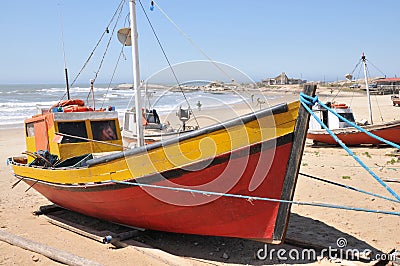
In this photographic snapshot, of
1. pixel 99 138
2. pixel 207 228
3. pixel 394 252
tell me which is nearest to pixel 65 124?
pixel 99 138

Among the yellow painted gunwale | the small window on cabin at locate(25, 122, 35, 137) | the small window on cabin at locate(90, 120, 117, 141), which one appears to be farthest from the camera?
the small window on cabin at locate(25, 122, 35, 137)

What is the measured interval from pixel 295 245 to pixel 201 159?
2011mm

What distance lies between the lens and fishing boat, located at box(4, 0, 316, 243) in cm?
518

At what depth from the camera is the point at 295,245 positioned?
238 inches

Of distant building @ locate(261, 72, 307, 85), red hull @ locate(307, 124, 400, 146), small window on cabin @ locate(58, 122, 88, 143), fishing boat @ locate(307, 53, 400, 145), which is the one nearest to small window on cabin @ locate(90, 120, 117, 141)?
small window on cabin @ locate(58, 122, 88, 143)

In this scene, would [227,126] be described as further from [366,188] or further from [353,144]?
[353,144]

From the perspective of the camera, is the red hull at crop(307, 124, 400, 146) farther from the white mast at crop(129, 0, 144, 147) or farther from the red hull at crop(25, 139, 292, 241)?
the red hull at crop(25, 139, 292, 241)

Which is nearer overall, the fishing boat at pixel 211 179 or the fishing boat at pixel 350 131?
the fishing boat at pixel 211 179

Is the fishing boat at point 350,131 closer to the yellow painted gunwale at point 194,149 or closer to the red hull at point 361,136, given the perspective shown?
the red hull at point 361,136

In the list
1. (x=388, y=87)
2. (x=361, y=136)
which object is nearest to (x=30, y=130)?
(x=361, y=136)

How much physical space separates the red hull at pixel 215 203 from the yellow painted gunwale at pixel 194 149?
0.43ft

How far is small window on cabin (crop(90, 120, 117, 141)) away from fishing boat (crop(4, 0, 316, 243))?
1581mm

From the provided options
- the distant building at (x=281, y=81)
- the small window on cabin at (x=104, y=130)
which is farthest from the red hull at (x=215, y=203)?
the distant building at (x=281, y=81)

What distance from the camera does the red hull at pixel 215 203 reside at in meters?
5.31
